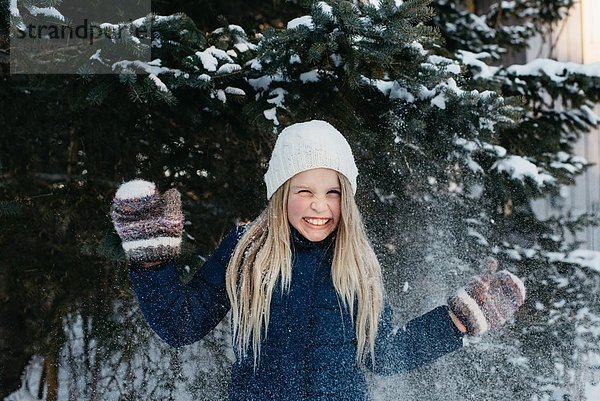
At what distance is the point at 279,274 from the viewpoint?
2129 millimetres

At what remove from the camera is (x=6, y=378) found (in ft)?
12.7

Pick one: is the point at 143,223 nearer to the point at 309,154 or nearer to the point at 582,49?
the point at 309,154

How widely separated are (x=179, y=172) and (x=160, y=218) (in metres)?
1.51

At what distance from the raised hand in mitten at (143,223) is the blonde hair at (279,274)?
29 cm

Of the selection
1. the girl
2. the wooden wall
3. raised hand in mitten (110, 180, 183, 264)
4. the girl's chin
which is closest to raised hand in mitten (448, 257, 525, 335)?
the girl

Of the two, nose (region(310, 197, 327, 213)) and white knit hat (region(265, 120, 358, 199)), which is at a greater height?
white knit hat (region(265, 120, 358, 199))

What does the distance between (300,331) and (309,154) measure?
55cm

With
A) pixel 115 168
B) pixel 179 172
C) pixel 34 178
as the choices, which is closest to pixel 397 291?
pixel 179 172

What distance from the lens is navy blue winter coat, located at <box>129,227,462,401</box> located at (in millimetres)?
Answer: 2020

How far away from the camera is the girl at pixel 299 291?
1989 millimetres

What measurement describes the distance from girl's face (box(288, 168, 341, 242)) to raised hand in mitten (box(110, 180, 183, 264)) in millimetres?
406

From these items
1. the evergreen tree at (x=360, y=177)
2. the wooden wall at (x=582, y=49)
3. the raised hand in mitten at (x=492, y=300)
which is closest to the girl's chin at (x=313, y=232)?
the raised hand in mitten at (x=492, y=300)

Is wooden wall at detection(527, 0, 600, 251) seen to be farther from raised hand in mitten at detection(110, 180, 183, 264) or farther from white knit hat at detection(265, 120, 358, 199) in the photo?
raised hand in mitten at detection(110, 180, 183, 264)

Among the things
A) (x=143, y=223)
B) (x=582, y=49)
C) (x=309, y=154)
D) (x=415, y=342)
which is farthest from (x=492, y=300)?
(x=582, y=49)
